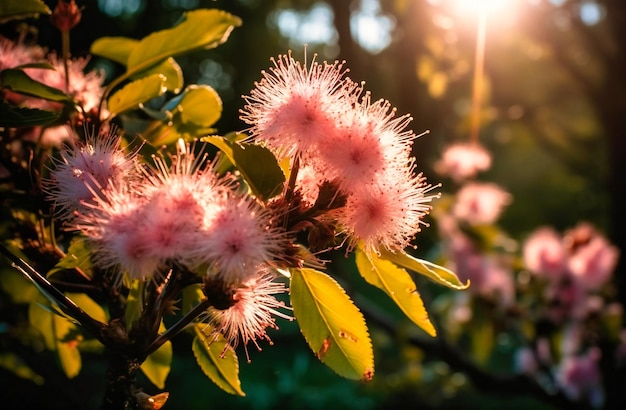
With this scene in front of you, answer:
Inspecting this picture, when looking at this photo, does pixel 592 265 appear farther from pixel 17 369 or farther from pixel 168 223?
pixel 168 223

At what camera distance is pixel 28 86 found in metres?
0.87

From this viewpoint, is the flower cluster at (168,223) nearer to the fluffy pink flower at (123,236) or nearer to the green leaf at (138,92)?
the fluffy pink flower at (123,236)

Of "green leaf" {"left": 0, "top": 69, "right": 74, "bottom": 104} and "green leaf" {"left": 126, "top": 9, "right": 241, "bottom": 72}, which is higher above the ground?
"green leaf" {"left": 126, "top": 9, "right": 241, "bottom": 72}

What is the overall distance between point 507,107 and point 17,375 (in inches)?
149

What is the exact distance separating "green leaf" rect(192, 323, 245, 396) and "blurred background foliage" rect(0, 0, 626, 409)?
37 cm

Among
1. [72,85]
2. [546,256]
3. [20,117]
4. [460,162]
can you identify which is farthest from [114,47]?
[546,256]

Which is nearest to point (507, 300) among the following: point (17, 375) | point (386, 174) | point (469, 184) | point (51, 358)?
point (469, 184)

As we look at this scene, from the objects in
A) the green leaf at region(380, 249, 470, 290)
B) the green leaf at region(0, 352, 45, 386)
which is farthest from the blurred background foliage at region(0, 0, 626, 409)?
the green leaf at region(380, 249, 470, 290)

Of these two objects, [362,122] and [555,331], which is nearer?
[362,122]

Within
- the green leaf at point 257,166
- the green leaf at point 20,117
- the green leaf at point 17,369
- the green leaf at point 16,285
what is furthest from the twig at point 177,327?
the green leaf at point 17,369

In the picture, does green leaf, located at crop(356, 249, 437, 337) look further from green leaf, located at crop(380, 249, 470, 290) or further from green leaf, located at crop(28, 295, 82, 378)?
green leaf, located at crop(28, 295, 82, 378)

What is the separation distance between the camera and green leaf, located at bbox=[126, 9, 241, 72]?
92 centimetres

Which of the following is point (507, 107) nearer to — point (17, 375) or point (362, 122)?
point (17, 375)

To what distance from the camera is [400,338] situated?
2.59 meters
